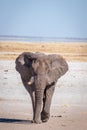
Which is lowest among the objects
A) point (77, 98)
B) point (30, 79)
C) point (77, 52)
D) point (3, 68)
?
point (77, 52)

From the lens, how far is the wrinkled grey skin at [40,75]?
10.2 meters

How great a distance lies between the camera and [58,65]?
1134 centimetres

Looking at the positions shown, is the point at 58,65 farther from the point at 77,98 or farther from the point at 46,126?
the point at 77,98

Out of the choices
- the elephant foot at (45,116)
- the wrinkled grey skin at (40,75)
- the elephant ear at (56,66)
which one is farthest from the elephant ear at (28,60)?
the elephant foot at (45,116)

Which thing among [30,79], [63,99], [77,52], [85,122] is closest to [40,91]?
[30,79]

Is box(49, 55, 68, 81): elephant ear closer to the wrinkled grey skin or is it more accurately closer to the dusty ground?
the wrinkled grey skin

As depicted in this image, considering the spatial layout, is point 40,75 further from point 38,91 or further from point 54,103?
point 54,103

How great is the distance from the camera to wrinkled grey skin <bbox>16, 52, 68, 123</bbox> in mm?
10164

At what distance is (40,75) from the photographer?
10164mm

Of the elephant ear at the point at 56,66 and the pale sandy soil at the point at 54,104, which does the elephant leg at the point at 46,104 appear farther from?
the elephant ear at the point at 56,66

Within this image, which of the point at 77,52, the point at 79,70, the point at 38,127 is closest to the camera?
the point at 38,127

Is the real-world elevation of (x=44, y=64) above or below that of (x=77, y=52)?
above

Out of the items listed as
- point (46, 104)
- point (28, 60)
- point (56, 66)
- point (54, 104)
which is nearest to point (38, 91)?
point (46, 104)

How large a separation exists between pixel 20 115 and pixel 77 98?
352cm
